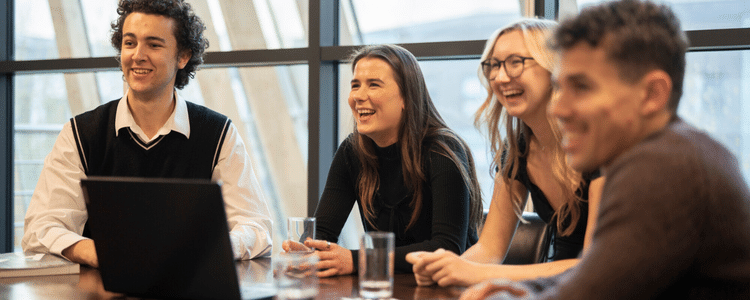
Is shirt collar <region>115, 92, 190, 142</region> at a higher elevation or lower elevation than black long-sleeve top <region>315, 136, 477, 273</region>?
higher

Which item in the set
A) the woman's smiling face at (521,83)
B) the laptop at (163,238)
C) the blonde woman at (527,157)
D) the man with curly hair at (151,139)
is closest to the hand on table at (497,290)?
the laptop at (163,238)

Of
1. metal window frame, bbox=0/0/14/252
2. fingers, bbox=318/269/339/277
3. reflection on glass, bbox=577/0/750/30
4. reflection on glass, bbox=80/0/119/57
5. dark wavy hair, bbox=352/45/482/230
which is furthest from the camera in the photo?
reflection on glass, bbox=80/0/119/57

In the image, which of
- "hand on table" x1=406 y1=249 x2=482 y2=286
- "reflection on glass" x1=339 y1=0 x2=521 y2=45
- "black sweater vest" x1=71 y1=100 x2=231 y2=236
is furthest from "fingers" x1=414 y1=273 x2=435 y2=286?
"reflection on glass" x1=339 y1=0 x2=521 y2=45

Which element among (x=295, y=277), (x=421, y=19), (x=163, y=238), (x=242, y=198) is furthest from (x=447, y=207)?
(x=421, y=19)

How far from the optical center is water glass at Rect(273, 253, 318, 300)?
1119mm

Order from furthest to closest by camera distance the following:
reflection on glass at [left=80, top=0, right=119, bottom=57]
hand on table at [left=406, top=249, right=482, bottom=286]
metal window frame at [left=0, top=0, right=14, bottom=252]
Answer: reflection on glass at [left=80, top=0, right=119, bottom=57], metal window frame at [left=0, top=0, right=14, bottom=252], hand on table at [left=406, top=249, right=482, bottom=286]

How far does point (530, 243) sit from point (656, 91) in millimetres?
1117

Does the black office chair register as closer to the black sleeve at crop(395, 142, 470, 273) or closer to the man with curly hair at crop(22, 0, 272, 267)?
the black sleeve at crop(395, 142, 470, 273)

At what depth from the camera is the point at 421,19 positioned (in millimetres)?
3400

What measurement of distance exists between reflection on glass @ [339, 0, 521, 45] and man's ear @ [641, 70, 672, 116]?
2.41 meters

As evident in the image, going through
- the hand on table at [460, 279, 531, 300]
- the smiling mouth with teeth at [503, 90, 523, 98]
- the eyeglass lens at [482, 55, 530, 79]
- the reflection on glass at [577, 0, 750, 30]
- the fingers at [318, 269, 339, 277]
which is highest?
the reflection on glass at [577, 0, 750, 30]

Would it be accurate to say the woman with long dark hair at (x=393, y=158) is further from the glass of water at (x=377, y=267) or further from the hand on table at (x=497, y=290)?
the hand on table at (x=497, y=290)

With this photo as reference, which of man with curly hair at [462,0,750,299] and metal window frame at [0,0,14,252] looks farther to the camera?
metal window frame at [0,0,14,252]

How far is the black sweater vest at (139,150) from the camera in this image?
217cm
